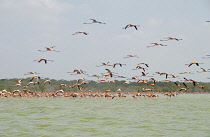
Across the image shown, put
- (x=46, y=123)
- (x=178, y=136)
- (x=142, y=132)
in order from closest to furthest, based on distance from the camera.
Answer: (x=178, y=136) < (x=142, y=132) < (x=46, y=123)

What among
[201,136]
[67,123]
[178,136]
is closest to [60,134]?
[67,123]

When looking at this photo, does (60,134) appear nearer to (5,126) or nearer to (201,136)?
(5,126)

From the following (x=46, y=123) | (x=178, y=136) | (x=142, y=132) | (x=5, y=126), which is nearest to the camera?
(x=178, y=136)

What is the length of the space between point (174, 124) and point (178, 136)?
3.23m

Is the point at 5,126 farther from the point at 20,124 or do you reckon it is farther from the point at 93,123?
the point at 93,123

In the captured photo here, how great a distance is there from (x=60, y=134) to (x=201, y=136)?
5590 millimetres

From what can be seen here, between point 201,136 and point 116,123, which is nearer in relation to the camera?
point 201,136

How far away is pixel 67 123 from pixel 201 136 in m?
6.66

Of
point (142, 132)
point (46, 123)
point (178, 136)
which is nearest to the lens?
point (178, 136)

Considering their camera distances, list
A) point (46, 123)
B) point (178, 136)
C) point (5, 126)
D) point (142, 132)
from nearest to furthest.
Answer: point (178, 136), point (142, 132), point (5, 126), point (46, 123)

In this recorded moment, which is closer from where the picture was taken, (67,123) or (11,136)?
(11,136)

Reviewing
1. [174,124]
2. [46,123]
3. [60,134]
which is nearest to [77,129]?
[60,134]

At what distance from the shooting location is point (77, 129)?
47.8 feet

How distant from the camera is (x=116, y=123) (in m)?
16.1
